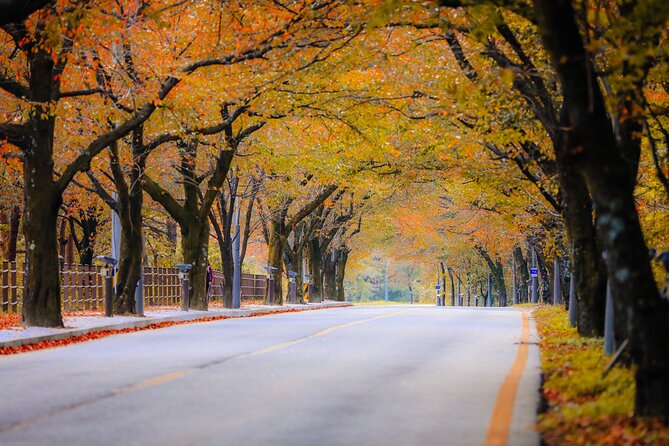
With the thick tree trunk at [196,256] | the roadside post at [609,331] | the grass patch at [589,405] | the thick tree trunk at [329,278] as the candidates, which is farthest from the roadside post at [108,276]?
the thick tree trunk at [329,278]

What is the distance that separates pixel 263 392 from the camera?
10.0 metres

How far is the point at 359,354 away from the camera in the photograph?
1455 cm

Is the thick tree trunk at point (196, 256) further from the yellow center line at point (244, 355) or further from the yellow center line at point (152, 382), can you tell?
the yellow center line at point (152, 382)

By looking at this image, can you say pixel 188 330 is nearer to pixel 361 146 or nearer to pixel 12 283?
pixel 12 283

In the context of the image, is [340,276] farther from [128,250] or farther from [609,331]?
[609,331]

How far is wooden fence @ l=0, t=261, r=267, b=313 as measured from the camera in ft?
92.7

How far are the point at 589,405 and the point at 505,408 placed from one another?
2.37ft

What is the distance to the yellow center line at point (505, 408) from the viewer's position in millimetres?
7266

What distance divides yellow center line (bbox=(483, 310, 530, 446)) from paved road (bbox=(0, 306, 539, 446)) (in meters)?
0.07

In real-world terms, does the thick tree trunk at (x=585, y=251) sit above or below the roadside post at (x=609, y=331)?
above

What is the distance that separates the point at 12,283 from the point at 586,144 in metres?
23.6

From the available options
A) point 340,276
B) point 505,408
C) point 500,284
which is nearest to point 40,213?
point 505,408

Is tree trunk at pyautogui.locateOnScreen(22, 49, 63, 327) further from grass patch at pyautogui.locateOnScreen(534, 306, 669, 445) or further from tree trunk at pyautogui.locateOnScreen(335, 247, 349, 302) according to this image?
tree trunk at pyautogui.locateOnScreen(335, 247, 349, 302)

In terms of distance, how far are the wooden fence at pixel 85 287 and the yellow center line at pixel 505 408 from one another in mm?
18382
